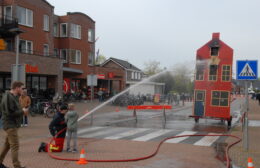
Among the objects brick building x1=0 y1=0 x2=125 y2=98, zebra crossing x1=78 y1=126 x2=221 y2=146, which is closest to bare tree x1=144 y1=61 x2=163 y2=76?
brick building x1=0 y1=0 x2=125 y2=98

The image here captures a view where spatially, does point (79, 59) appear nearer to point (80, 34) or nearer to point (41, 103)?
point (80, 34)

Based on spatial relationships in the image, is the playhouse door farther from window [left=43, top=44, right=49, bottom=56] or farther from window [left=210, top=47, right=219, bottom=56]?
window [left=43, top=44, right=49, bottom=56]

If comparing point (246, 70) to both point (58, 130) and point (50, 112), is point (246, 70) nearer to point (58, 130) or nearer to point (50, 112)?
point (58, 130)

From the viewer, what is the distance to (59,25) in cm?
3331

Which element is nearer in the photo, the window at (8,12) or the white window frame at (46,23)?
the window at (8,12)

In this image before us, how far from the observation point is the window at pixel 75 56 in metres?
32.9

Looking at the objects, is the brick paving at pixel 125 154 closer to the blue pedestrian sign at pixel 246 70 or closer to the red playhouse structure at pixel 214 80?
the blue pedestrian sign at pixel 246 70

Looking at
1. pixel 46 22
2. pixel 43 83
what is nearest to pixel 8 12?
pixel 46 22

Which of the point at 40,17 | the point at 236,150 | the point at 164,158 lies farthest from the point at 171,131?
the point at 40,17

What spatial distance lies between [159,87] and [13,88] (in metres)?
51.1

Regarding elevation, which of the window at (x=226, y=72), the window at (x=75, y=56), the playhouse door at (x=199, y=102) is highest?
the window at (x=75, y=56)

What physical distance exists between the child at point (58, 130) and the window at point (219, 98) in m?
8.96

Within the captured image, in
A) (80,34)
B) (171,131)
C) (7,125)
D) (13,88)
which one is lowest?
(171,131)

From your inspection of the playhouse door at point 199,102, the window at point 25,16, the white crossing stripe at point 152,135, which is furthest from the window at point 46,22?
the white crossing stripe at point 152,135
